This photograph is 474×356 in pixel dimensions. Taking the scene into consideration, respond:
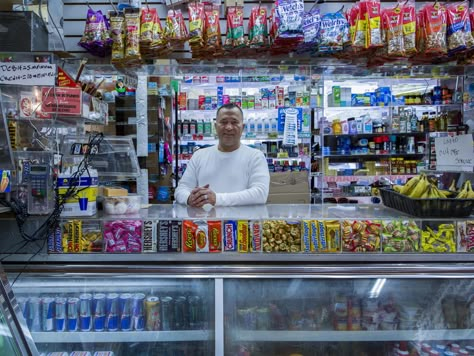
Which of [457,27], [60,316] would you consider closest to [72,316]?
[60,316]

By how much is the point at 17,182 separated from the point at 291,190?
263cm

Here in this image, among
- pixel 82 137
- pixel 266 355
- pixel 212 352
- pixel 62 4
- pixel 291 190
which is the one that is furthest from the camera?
pixel 291 190

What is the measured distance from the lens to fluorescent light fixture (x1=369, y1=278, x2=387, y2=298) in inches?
65.7

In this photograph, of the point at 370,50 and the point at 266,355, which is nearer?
the point at 266,355

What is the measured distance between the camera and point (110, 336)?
1.62 metres

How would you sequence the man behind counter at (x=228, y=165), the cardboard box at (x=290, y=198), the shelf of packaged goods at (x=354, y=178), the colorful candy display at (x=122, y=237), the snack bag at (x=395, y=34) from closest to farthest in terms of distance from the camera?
Answer: the colorful candy display at (x=122, y=237)
the snack bag at (x=395, y=34)
the man behind counter at (x=228, y=165)
the cardboard box at (x=290, y=198)
the shelf of packaged goods at (x=354, y=178)

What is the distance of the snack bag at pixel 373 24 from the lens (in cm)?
267

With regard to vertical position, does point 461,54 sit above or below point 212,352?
above

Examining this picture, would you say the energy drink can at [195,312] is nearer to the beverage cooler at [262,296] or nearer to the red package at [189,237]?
the beverage cooler at [262,296]

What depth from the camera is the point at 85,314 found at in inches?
64.4

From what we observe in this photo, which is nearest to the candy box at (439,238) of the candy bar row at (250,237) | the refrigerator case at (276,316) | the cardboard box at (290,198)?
the candy bar row at (250,237)

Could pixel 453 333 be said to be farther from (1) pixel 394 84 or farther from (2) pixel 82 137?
(1) pixel 394 84

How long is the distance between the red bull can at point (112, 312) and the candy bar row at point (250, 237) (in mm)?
273

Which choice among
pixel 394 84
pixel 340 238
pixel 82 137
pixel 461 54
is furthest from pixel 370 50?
pixel 394 84
